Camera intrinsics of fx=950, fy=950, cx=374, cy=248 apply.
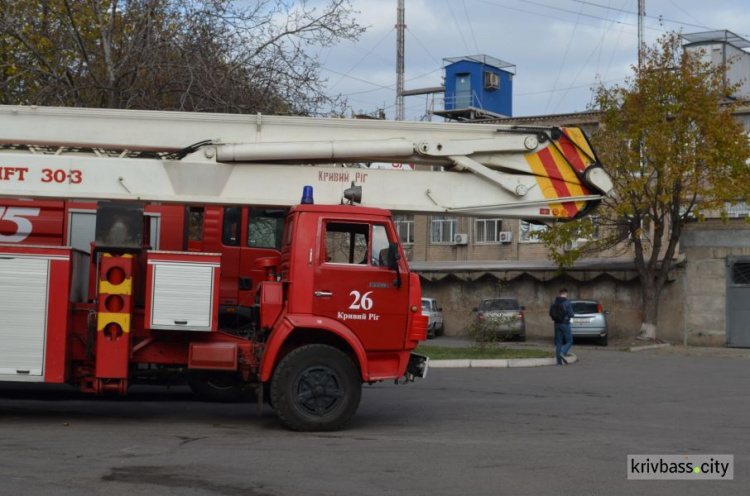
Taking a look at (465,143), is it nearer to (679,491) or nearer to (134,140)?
(134,140)

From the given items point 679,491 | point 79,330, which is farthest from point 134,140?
point 679,491

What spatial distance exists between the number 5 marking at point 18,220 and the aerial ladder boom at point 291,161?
1.74m

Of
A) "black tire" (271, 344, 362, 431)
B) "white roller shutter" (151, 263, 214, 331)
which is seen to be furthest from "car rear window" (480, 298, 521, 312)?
"white roller shutter" (151, 263, 214, 331)

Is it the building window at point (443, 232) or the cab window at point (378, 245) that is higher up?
the building window at point (443, 232)

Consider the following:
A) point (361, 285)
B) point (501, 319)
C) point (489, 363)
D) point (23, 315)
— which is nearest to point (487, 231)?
point (501, 319)

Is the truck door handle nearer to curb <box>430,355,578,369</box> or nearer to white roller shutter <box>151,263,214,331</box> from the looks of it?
white roller shutter <box>151,263,214,331</box>

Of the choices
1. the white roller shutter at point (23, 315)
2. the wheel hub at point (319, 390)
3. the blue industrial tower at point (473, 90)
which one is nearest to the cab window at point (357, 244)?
the wheel hub at point (319, 390)

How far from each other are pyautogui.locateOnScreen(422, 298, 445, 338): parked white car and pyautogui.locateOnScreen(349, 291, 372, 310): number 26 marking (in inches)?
1108

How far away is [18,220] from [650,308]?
85.1ft

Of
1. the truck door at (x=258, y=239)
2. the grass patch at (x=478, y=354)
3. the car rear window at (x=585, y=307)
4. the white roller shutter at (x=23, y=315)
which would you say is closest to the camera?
the white roller shutter at (x=23, y=315)

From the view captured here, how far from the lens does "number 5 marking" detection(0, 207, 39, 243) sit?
12.7 m

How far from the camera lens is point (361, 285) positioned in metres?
11.0

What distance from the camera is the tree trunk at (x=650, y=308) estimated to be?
33.9 metres

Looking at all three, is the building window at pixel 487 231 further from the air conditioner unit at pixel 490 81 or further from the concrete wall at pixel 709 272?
the concrete wall at pixel 709 272
